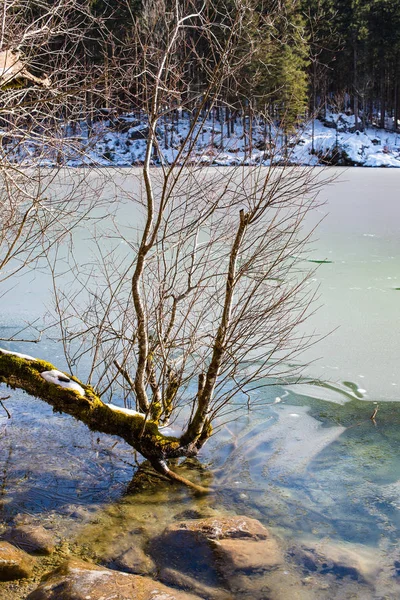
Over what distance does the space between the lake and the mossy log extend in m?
0.41

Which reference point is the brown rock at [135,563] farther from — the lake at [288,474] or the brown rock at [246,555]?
the brown rock at [246,555]

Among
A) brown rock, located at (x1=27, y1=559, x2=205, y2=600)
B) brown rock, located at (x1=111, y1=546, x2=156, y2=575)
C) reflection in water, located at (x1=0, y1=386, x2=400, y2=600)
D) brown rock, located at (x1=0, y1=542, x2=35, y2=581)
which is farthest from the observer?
reflection in water, located at (x1=0, y1=386, x2=400, y2=600)

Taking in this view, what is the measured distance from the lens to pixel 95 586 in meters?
3.48

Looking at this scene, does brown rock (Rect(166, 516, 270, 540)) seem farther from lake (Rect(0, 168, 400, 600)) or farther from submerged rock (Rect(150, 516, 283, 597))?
lake (Rect(0, 168, 400, 600))

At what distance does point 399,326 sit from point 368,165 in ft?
110

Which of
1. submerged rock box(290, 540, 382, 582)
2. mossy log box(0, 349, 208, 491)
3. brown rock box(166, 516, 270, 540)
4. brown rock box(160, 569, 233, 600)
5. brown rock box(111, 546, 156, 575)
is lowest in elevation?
submerged rock box(290, 540, 382, 582)

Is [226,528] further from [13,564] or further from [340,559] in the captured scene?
[13,564]

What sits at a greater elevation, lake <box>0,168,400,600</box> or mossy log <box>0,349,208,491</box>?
mossy log <box>0,349,208,491</box>

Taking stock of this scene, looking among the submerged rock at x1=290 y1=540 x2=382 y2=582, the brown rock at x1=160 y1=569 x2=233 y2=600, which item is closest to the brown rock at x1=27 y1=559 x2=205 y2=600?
the brown rock at x1=160 y1=569 x2=233 y2=600

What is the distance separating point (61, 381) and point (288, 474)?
1.99m

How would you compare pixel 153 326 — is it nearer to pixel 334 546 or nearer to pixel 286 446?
pixel 286 446

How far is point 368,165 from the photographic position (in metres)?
40.0

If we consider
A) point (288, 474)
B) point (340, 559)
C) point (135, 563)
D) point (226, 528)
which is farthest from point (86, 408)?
point (340, 559)

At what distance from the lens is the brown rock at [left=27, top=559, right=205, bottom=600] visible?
3.38 meters
